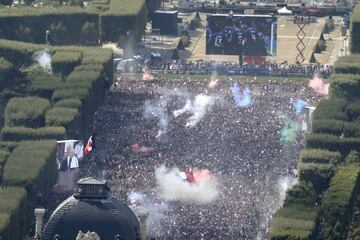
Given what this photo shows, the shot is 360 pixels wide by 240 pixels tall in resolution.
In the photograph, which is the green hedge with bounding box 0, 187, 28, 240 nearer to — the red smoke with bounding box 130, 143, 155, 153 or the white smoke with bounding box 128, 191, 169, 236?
the white smoke with bounding box 128, 191, 169, 236

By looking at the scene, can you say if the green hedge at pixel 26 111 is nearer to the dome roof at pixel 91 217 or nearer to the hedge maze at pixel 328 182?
the hedge maze at pixel 328 182

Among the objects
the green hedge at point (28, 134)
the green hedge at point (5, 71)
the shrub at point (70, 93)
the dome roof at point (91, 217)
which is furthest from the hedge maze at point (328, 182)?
the green hedge at point (5, 71)

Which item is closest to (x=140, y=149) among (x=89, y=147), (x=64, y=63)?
(x=89, y=147)

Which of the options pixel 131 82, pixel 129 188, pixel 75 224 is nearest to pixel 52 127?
pixel 129 188

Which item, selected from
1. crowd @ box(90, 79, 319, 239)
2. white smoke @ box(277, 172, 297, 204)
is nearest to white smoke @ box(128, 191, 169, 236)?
crowd @ box(90, 79, 319, 239)

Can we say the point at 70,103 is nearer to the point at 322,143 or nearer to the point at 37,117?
the point at 37,117

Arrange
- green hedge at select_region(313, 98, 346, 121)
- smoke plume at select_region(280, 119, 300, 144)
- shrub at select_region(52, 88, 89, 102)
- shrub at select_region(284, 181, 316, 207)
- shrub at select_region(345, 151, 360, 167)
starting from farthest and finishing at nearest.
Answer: shrub at select_region(52, 88, 89, 102) → green hedge at select_region(313, 98, 346, 121) → smoke plume at select_region(280, 119, 300, 144) → shrub at select_region(345, 151, 360, 167) → shrub at select_region(284, 181, 316, 207)
